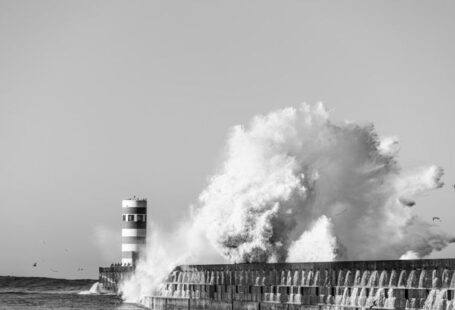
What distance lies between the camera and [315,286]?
6712 centimetres

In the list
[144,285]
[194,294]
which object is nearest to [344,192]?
[194,294]

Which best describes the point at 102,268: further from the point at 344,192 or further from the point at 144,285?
the point at 344,192

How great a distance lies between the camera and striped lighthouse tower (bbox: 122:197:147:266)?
130 metres

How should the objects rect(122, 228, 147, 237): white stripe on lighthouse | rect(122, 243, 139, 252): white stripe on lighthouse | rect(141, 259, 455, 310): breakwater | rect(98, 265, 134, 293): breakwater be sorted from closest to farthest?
1. rect(141, 259, 455, 310): breakwater
2. rect(98, 265, 134, 293): breakwater
3. rect(122, 228, 147, 237): white stripe on lighthouse
4. rect(122, 243, 139, 252): white stripe on lighthouse

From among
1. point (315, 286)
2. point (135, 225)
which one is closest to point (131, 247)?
point (135, 225)

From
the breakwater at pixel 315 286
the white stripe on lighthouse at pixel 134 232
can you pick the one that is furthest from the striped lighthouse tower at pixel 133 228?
the breakwater at pixel 315 286

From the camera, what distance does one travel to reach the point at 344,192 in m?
98.4

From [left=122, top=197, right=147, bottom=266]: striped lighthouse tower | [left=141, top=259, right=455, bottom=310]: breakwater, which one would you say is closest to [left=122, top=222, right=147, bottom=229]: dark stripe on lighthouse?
[left=122, top=197, right=147, bottom=266]: striped lighthouse tower

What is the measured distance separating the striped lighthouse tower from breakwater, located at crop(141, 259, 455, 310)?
31.6 metres

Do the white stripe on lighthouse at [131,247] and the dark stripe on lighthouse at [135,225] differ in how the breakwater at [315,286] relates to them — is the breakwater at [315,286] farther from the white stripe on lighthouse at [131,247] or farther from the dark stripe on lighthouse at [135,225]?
the dark stripe on lighthouse at [135,225]

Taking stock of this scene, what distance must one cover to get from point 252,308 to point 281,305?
212 inches

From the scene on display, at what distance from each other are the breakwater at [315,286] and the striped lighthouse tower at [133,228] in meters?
31.6

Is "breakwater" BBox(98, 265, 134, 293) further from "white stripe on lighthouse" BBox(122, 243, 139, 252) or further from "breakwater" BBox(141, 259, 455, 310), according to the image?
"breakwater" BBox(141, 259, 455, 310)

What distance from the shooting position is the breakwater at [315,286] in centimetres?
5497
